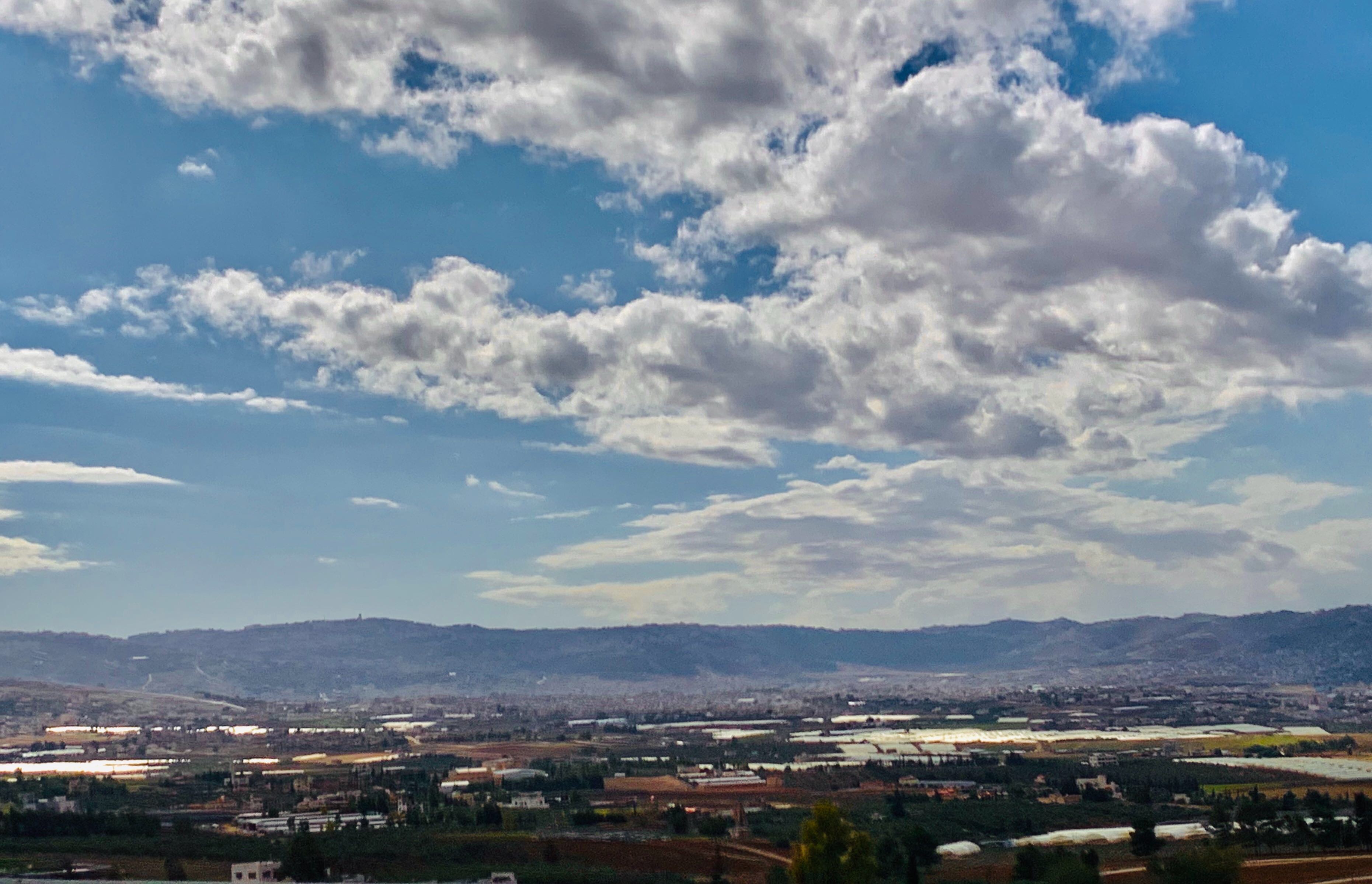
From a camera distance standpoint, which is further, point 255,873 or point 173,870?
point 173,870

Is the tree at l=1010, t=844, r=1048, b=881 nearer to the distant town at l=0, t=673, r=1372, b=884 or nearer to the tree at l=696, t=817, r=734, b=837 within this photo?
the distant town at l=0, t=673, r=1372, b=884

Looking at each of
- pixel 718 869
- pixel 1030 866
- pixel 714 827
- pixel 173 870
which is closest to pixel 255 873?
pixel 173 870

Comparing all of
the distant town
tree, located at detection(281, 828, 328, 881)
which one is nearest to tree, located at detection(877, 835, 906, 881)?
the distant town

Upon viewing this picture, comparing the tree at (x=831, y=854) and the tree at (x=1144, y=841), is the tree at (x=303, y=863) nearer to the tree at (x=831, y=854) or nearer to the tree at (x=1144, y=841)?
the tree at (x=831, y=854)

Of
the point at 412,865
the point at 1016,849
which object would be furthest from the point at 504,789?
the point at 1016,849

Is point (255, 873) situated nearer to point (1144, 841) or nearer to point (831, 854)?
point (831, 854)
